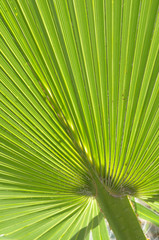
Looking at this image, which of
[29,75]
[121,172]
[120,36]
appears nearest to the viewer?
[120,36]

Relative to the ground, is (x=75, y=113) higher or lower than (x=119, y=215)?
higher

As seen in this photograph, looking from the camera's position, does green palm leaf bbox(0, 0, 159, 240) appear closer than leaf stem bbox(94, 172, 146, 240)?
Yes

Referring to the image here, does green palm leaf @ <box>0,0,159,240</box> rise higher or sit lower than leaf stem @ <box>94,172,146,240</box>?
higher

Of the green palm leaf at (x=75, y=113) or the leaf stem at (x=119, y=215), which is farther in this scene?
the leaf stem at (x=119, y=215)

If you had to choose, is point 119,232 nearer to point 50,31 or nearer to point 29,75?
point 29,75

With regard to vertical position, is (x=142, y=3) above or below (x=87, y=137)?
above

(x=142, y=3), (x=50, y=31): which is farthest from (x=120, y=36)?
(x=50, y=31)

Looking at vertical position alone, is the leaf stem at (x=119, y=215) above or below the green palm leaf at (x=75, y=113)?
below

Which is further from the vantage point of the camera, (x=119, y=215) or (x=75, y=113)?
(x=119, y=215)
